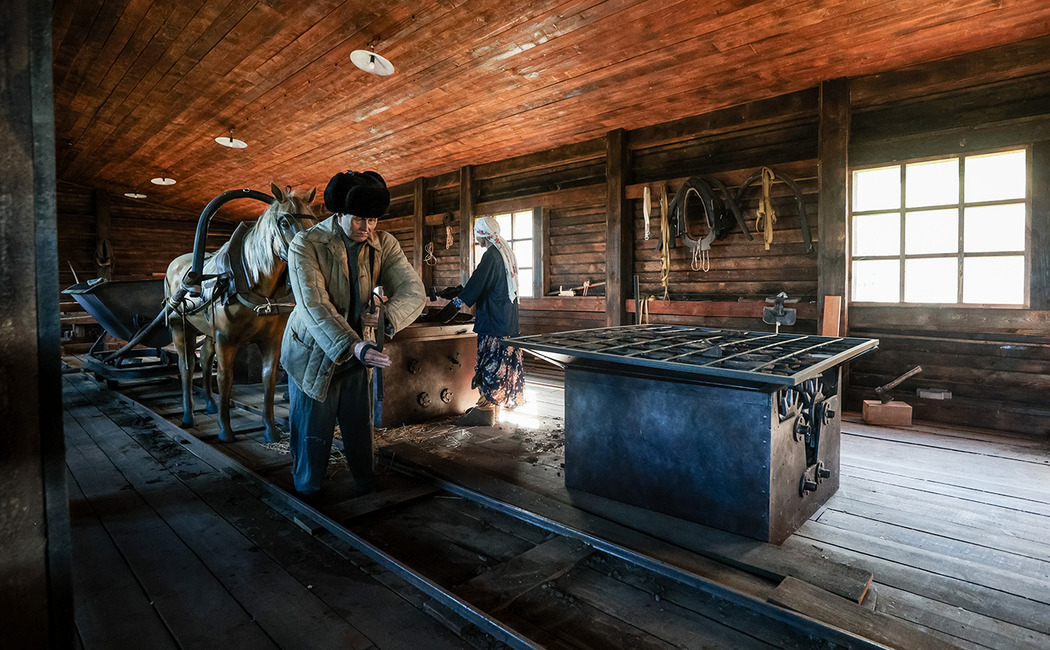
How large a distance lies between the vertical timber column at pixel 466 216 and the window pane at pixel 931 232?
19.1 feet

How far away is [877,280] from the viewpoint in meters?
5.13

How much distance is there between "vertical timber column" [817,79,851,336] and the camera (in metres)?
4.97

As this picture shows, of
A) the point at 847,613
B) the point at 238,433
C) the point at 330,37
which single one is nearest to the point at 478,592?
the point at 847,613

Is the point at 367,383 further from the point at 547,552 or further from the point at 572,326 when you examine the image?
the point at 572,326

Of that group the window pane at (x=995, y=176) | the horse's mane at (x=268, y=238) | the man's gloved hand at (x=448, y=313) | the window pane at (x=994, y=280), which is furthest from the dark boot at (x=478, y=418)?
the window pane at (x=995, y=176)

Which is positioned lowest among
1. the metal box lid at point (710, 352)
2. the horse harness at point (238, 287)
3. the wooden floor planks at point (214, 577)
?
the wooden floor planks at point (214, 577)

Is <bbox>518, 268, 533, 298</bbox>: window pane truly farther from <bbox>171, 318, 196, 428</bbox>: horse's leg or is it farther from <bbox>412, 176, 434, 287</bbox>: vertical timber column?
<bbox>171, 318, 196, 428</bbox>: horse's leg

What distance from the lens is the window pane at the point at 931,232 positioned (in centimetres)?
475

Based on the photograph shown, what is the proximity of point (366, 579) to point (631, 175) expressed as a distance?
5.80 meters

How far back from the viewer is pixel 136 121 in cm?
→ 691

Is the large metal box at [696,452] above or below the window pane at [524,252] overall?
below

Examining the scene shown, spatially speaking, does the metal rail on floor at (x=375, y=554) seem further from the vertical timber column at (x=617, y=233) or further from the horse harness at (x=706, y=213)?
the horse harness at (x=706, y=213)

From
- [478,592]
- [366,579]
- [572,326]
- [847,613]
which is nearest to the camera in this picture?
[847,613]

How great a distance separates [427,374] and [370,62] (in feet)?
9.28
